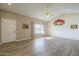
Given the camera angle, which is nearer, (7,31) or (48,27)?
(48,27)

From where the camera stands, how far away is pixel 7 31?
7.46 metres

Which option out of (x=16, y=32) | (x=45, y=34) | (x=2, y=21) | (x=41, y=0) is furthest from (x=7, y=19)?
(x=41, y=0)

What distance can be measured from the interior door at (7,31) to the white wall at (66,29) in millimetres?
1965

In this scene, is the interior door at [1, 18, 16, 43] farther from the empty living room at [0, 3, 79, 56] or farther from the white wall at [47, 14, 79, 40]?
the white wall at [47, 14, 79, 40]

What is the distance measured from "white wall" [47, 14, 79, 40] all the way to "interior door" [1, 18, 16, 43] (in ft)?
6.45

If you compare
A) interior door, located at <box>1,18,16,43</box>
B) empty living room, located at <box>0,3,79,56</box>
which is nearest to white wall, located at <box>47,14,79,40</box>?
empty living room, located at <box>0,3,79,56</box>

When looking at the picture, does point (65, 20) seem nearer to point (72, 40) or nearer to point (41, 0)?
point (72, 40)

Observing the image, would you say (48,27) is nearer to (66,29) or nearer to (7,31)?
(66,29)

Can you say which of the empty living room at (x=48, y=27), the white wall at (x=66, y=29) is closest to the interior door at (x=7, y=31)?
the empty living room at (x=48, y=27)

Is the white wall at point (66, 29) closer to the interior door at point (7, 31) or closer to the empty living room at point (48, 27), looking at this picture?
the empty living room at point (48, 27)

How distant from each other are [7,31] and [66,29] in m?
3.00

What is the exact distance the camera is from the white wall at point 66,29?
22.8 ft

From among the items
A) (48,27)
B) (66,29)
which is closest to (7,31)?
(48,27)

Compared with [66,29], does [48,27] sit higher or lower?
higher
